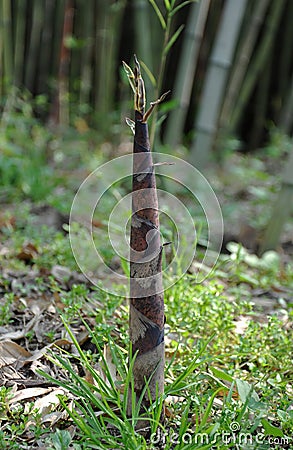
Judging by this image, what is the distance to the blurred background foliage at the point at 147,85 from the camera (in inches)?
111

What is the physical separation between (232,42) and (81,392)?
2065 millimetres

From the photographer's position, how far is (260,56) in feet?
11.3

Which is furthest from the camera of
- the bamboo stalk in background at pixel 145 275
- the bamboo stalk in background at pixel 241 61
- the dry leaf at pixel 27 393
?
the bamboo stalk in background at pixel 241 61

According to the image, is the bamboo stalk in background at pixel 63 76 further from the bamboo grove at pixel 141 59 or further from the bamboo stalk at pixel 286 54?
the bamboo stalk at pixel 286 54

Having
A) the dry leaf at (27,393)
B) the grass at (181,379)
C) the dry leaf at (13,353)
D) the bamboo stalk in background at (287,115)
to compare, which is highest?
the bamboo stalk in background at (287,115)

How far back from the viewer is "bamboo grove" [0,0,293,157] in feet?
10.7

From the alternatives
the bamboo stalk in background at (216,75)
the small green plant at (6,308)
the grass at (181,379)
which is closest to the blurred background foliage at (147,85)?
the bamboo stalk in background at (216,75)

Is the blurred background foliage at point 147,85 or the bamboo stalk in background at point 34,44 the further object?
the bamboo stalk in background at point 34,44

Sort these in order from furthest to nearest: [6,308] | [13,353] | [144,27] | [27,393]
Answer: [144,27], [6,308], [13,353], [27,393]

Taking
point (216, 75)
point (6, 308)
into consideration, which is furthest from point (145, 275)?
point (216, 75)

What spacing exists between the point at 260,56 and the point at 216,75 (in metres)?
0.83

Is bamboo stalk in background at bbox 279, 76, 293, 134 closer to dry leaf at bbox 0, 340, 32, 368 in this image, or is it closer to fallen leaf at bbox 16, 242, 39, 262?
fallen leaf at bbox 16, 242, 39, 262

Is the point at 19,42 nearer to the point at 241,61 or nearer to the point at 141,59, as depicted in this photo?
the point at 141,59

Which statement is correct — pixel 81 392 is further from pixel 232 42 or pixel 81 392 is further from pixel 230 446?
pixel 232 42
